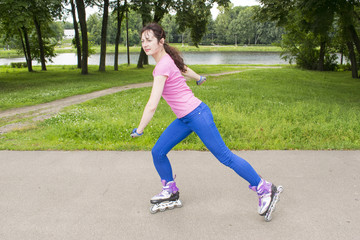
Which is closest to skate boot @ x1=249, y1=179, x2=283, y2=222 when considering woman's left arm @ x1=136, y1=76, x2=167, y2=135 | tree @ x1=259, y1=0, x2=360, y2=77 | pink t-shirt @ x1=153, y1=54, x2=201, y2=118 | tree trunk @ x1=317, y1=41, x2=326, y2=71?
pink t-shirt @ x1=153, y1=54, x2=201, y2=118

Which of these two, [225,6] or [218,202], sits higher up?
[225,6]

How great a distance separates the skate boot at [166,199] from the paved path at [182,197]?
68 millimetres

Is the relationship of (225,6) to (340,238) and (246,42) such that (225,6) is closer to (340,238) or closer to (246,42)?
(340,238)

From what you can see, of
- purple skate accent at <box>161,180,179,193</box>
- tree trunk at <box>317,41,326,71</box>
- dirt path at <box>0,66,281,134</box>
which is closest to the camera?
purple skate accent at <box>161,180,179,193</box>

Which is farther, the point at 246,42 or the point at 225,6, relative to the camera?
the point at 246,42

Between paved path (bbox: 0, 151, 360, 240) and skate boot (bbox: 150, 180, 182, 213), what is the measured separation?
7 cm

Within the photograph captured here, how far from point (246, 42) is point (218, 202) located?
10696cm

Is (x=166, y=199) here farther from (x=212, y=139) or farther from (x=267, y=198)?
(x=267, y=198)

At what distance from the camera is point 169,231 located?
272 centimetres

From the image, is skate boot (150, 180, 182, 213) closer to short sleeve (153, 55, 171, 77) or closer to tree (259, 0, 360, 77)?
short sleeve (153, 55, 171, 77)

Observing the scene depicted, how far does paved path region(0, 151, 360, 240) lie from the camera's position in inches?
107

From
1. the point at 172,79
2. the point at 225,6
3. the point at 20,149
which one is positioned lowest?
the point at 20,149

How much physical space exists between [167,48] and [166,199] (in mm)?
1559

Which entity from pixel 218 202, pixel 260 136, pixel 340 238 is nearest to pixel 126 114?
pixel 260 136
